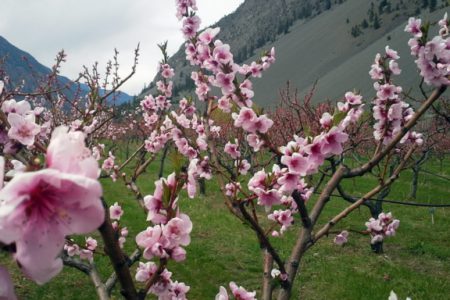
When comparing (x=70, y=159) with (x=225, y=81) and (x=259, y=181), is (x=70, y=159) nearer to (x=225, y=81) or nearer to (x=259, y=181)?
(x=259, y=181)

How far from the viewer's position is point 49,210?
859 millimetres

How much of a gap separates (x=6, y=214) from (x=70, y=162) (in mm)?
146

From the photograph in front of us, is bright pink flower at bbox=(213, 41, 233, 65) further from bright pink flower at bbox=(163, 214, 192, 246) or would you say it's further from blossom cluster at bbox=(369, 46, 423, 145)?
bright pink flower at bbox=(163, 214, 192, 246)

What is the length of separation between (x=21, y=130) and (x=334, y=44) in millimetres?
100907

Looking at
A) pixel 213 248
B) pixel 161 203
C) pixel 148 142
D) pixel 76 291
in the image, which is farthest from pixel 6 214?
pixel 213 248

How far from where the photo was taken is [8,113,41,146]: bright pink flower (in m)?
1.60

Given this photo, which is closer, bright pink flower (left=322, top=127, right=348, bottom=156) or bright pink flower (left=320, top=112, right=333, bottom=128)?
bright pink flower (left=322, top=127, right=348, bottom=156)

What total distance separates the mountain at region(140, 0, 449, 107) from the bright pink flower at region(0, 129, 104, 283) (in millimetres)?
52734

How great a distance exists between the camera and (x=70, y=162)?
797 millimetres

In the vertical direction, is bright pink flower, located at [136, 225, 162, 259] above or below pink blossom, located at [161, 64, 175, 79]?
below

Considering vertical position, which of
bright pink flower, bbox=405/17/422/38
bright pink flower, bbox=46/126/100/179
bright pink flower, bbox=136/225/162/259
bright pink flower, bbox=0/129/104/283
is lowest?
bright pink flower, bbox=136/225/162/259

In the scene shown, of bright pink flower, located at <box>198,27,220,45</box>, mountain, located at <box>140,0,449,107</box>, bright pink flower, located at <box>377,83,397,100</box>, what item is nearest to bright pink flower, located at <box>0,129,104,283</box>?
bright pink flower, located at <box>198,27,220,45</box>

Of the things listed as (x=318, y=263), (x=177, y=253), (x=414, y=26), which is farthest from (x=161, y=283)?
(x=318, y=263)

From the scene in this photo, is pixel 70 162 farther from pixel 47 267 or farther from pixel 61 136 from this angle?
pixel 47 267
